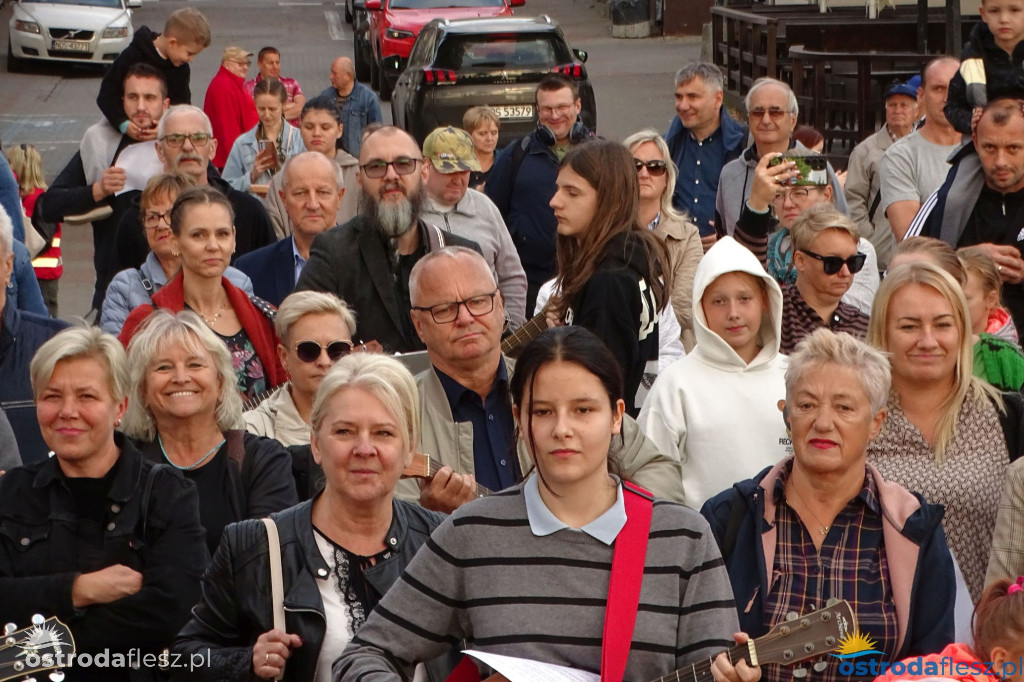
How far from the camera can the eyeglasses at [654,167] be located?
319 inches

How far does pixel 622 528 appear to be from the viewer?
150 inches

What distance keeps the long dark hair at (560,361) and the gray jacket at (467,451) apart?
855 millimetres

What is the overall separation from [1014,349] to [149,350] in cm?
338

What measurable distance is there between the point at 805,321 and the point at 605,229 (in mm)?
1099

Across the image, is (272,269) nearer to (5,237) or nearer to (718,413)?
(5,237)

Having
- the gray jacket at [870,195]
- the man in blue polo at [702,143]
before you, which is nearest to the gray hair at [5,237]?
the man in blue polo at [702,143]

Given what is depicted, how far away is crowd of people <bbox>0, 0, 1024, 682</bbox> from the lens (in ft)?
12.7

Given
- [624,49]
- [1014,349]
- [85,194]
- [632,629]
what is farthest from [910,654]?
[624,49]

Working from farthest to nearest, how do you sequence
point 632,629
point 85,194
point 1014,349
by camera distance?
1. point 85,194
2. point 1014,349
3. point 632,629

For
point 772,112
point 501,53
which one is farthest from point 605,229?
point 501,53

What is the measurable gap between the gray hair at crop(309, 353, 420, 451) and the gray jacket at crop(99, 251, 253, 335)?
2.45 meters

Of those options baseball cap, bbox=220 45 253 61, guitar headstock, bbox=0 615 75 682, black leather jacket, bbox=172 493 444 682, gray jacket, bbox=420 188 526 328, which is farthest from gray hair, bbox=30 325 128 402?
baseball cap, bbox=220 45 253 61

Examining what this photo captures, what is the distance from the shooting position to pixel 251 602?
430 cm

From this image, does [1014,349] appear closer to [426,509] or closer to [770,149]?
[426,509]
